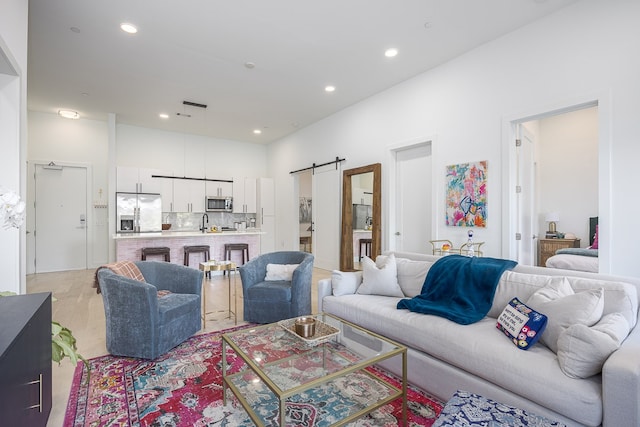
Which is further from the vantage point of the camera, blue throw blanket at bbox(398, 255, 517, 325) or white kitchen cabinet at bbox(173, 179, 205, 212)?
white kitchen cabinet at bbox(173, 179, 205, 212)

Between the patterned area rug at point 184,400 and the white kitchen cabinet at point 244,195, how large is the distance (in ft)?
19.4

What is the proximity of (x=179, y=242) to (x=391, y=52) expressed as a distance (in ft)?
16.2

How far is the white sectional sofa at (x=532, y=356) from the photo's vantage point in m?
1.41

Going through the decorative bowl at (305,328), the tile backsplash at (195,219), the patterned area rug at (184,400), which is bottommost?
the patterned area rug at (184,400)

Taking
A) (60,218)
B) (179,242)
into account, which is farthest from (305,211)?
(60,218)

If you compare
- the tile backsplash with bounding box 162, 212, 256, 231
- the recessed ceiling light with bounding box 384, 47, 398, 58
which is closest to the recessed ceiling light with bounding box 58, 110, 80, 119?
the tile backsplash with bounding box 162, 212, 256, 231

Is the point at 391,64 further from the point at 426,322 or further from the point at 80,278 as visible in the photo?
the point at 80,278

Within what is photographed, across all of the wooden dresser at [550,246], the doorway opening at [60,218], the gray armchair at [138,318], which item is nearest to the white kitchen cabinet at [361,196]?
the wooden dresser at [550,246]

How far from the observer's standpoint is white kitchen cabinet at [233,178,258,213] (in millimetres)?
8352

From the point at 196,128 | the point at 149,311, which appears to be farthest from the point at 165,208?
Result: the point at 149,311

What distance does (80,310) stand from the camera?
4.03 meters

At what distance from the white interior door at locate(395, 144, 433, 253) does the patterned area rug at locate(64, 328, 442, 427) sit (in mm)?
2911

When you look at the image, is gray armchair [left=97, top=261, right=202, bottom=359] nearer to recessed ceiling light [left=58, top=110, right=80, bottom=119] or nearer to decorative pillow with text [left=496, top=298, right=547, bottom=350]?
decorative pillow with text [left=496, top=298, right=547, bottom=350]

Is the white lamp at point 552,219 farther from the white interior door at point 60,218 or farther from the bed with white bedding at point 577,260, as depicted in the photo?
the white interior door at point 60,218
